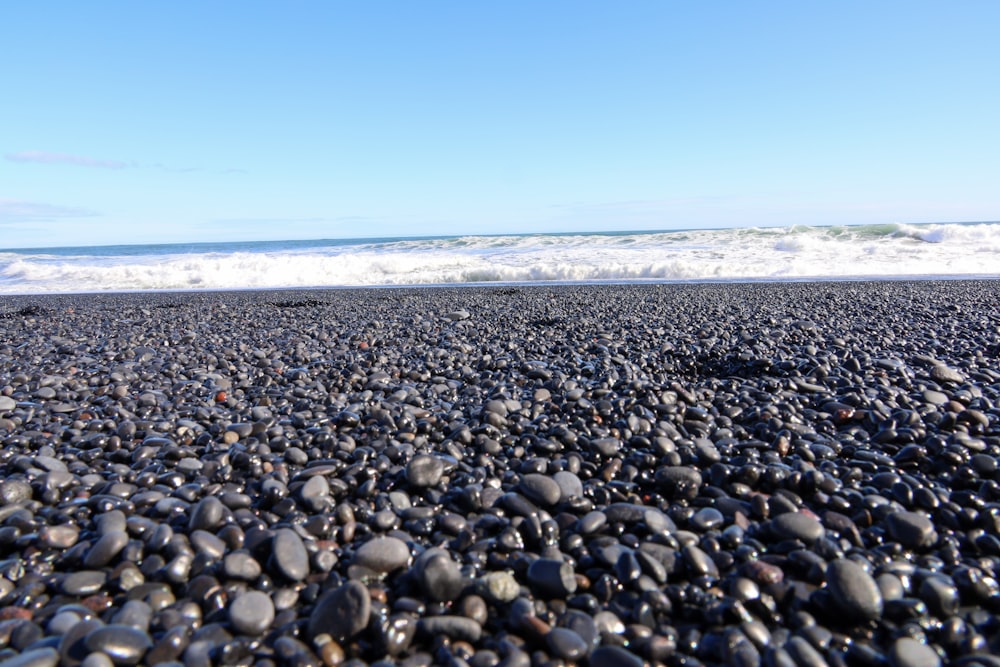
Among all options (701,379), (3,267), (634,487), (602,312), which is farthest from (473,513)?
(3,267)

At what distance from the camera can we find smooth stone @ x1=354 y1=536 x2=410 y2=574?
2.14 metres

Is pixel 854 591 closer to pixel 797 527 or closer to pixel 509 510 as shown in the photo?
pixel 797 527

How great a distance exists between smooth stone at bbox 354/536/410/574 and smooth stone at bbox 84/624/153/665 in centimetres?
66

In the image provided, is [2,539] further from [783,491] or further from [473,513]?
[783,491]

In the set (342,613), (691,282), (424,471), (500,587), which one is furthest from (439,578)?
(691,282)

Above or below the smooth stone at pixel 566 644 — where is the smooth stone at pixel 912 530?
above

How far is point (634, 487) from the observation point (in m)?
2.78

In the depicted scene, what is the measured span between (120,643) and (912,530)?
2.63 metres

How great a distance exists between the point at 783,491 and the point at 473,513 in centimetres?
134

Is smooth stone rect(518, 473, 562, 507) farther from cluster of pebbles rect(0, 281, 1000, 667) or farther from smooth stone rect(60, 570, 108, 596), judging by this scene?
smooth stone rect(60, 570, 108, 596)

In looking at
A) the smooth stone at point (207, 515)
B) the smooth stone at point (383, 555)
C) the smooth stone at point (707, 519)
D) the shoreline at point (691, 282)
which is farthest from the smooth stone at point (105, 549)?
the shoreline at point (691, 282)

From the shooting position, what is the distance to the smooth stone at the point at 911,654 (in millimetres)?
1637

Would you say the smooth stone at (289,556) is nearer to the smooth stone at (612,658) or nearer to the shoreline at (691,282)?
the smooth stone at (612,658)

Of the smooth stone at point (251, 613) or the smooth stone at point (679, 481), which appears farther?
the smooth stone at point (679, 481)
